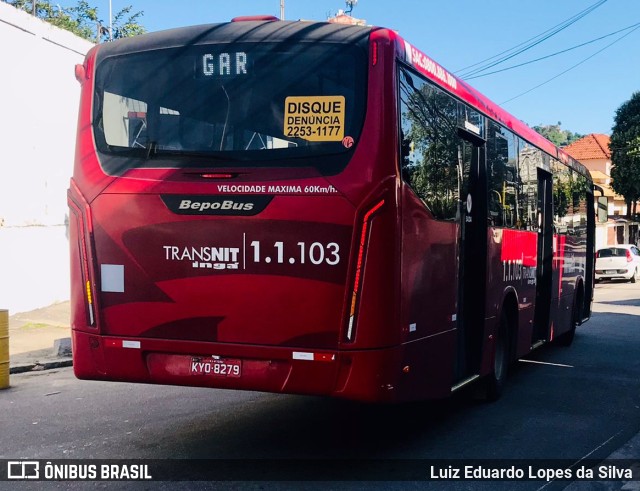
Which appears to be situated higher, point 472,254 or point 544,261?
point 472,254

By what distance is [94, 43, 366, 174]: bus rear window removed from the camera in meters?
5.68

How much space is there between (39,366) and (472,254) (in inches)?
261

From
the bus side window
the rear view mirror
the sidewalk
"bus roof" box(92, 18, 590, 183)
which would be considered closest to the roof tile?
the rear view mirror

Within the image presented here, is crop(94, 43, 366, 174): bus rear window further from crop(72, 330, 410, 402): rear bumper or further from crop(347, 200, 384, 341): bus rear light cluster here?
crop(72, 330, 410, 402): rear bumper

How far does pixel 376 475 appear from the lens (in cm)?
576

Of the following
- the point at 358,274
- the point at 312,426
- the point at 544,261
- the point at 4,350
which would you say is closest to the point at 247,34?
the point at 358,274

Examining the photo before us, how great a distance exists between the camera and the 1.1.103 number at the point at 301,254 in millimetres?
5520

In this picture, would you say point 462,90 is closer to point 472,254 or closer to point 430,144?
point 430,144

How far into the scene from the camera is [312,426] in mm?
7309

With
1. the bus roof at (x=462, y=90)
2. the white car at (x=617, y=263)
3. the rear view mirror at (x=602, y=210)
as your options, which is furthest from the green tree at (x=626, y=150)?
the bus roof at (x=462, y=90)

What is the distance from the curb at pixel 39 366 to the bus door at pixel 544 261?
676 centimetres

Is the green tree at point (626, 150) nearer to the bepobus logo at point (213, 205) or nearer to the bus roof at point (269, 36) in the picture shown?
the bus roof at point (269, 36)

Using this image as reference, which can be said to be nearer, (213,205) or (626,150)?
(213,205)

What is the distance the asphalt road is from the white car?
79.5 feet
